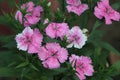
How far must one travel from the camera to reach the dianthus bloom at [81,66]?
128 centimetres

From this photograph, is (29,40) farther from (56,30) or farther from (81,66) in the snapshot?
(81,66)

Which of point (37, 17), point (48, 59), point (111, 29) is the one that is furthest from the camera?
point (111, 29)

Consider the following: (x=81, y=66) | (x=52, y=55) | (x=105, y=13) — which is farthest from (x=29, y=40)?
(x=105, y=13)

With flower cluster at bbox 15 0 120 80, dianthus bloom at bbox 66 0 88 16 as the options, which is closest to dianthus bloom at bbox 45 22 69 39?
flower cluster at bbox 15 0 120 80

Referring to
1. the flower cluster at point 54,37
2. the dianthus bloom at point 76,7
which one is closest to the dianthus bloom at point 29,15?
the flower cluster at point 54,37

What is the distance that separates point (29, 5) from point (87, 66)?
355mm

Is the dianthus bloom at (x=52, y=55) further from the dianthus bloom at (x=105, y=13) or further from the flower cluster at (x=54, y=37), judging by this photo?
the dianthus bloom at (x=105, y=13)

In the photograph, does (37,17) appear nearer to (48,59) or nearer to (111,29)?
(48,59)

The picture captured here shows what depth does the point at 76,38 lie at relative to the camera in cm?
134

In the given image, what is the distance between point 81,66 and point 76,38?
0.39 feet

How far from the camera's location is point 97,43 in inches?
57.4

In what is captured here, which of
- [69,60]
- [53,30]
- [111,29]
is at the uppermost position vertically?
[53,30]

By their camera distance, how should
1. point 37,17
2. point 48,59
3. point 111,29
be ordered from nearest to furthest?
1. point 48,59
2. point 37,17
3. point 111,29

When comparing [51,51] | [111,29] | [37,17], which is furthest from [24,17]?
[111,29]
